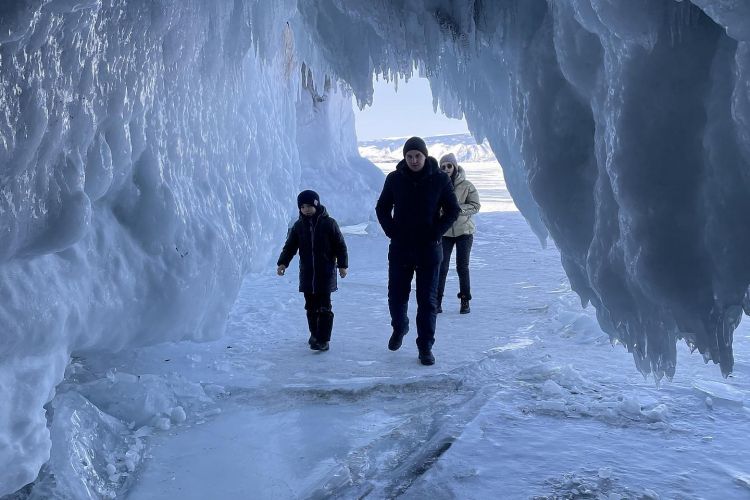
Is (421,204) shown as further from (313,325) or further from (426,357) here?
(313,325)

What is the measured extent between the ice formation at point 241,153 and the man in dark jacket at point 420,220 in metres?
0.66

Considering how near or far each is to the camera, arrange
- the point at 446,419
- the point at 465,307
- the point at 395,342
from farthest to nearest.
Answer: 1. the point at 465,307
2. the point at 395,342
3. the point at 446,419

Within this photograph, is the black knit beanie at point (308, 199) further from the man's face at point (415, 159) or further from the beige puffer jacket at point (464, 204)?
the beige puffer jacket at point (464, 204)

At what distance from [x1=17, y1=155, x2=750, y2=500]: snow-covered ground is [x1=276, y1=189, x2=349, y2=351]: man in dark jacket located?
0.22m

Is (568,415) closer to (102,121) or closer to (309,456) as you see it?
(309,456)

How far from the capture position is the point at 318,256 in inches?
174

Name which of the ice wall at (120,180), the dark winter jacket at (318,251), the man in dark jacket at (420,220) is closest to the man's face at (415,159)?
the man in dark jacket at (420,220)

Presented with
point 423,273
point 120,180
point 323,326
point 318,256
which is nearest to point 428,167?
point 423,273

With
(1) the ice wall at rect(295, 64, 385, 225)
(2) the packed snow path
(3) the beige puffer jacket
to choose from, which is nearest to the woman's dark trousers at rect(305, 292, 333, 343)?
(2) the packed snow path

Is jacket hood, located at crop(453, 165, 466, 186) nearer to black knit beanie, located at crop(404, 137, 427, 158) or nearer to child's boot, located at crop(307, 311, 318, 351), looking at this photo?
black knit beanie, located at crop(404, 137, 427, 158)

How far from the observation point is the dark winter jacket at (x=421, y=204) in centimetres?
398

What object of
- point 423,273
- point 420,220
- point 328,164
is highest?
point 328,164

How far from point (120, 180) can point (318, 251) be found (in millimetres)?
1412

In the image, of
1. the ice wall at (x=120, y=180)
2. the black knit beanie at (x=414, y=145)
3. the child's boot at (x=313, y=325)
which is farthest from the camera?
the child's boot at (x=313, y=325)
